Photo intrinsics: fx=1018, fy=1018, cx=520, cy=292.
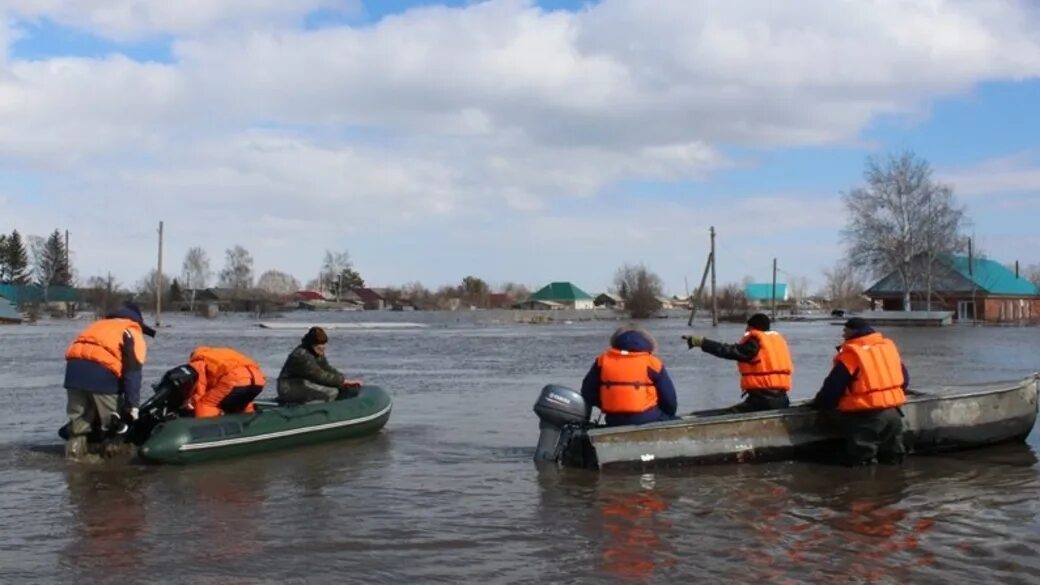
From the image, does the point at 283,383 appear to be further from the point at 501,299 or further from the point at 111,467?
the point at 501,299

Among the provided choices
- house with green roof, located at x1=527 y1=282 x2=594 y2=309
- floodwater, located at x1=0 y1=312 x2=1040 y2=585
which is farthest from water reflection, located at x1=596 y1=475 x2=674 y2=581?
house with green roof, located at x1=527 y1=282 x2=594 y2=309

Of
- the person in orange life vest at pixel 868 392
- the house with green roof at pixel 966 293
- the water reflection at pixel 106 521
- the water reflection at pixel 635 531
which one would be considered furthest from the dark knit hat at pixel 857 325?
the house with green roof at pixel 966 293

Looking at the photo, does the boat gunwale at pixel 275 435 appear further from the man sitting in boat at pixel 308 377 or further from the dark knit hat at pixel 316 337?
the dark knit hat at pixel 316 337

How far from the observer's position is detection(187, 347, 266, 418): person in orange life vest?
1045cm

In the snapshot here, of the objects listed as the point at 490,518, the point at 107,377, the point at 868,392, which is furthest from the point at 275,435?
the point at 868,392

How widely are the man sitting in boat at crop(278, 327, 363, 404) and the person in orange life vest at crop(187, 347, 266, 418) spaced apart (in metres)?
0.96

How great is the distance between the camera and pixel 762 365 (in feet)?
33.6

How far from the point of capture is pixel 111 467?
9680mm

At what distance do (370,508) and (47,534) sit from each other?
235 cm

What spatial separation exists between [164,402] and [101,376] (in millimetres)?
841

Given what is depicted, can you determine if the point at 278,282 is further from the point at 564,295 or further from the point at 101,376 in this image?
the point at 101,376

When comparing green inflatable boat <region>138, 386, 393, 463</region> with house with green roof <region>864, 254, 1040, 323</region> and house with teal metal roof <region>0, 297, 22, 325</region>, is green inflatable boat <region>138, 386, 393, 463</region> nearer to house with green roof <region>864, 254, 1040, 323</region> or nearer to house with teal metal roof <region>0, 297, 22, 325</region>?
house with teal metal roof <region>0, 297, 22, 325</region>

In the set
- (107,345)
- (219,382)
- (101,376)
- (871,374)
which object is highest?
(107,345)

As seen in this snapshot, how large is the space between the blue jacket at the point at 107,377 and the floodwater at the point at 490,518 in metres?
0.73
